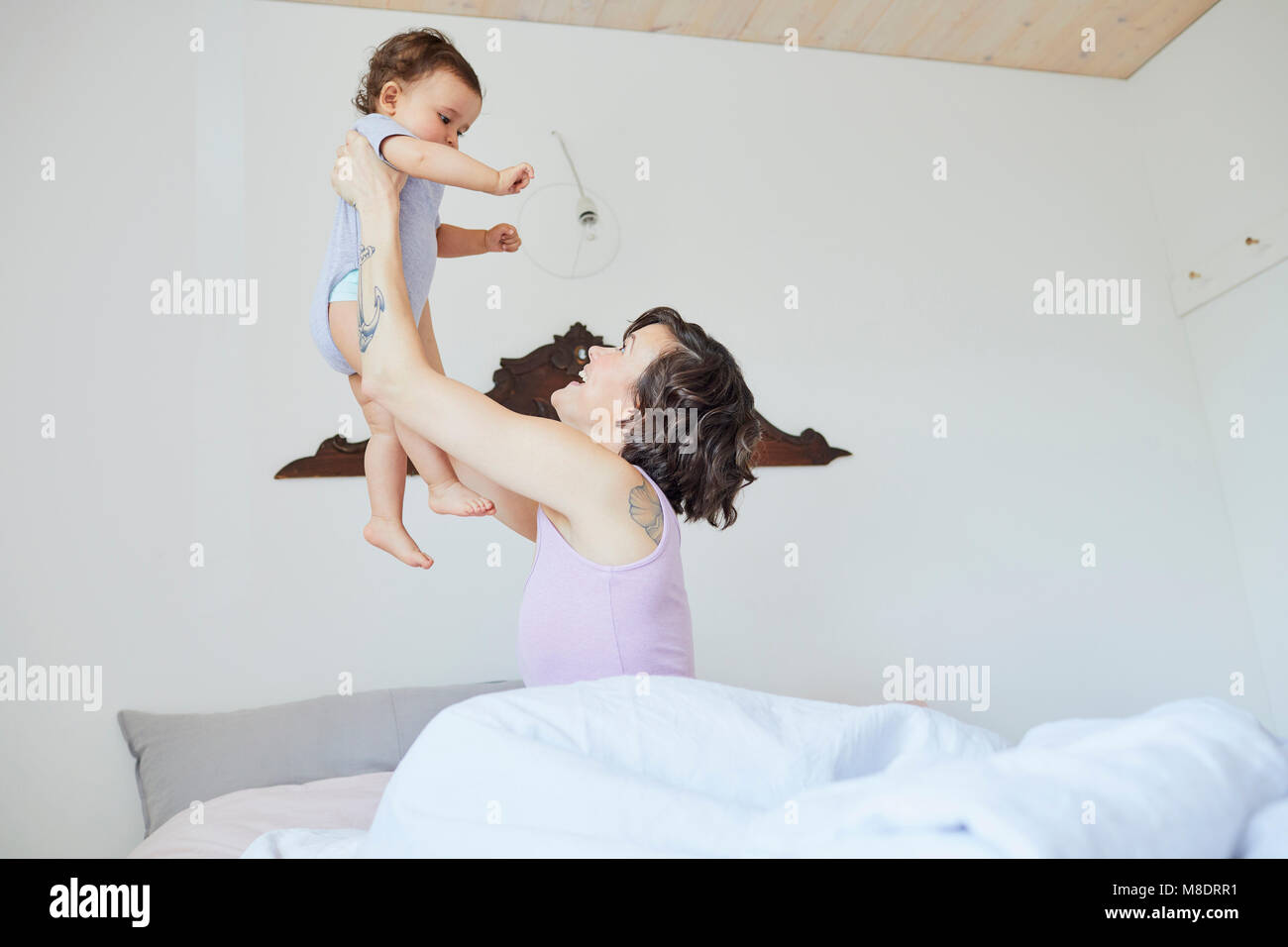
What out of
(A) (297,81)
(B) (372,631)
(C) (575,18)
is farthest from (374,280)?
(C) (575,18)

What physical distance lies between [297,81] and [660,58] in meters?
1.19

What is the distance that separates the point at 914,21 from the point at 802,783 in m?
3.28

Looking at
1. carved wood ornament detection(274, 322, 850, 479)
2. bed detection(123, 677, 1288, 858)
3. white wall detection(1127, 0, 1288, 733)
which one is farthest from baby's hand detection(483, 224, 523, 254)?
white wall detection(1127, 0, 1288, 733)

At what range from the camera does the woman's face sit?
5.10 ft

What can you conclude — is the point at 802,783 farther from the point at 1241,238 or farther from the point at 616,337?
the point at 1241,238

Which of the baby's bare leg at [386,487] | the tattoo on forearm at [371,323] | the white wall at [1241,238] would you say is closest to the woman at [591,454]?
the tattoo on forearm at [371,323]

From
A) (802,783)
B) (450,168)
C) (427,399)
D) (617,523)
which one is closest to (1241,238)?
(617,523)

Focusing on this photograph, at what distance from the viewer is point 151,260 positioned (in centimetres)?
274

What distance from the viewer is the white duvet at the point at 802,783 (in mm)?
582

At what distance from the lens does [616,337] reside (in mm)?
2986

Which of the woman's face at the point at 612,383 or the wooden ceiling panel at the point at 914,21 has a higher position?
the wooden ceiling panel at the point at 914,21

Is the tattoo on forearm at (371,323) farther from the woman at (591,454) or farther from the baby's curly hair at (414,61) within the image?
the baby's curly hair at (414,61)

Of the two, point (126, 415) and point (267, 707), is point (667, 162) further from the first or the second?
point (267, 707)

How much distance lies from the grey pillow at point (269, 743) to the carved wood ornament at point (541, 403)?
0.65 m
